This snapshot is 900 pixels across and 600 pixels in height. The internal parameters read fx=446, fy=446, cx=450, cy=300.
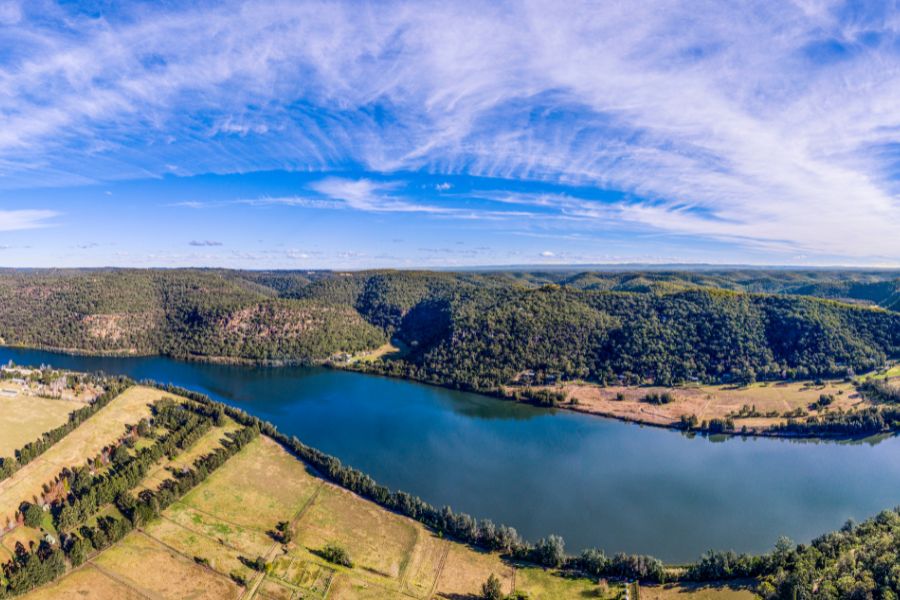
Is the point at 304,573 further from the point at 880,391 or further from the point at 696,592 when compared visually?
the point at 880,391

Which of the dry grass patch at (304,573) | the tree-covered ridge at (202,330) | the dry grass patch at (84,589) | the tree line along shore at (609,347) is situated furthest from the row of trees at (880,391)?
the dry grass patch at (84,589)

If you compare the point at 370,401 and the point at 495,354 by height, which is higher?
the point at 495,354

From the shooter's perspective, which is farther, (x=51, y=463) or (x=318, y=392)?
(x=318, y=392)

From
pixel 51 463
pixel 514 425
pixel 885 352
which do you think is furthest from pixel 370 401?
pixel 885 352

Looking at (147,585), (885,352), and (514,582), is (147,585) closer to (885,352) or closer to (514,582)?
(514,582)

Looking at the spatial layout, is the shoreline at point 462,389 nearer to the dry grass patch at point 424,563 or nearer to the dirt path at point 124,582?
the dry grass patch at point 424,563

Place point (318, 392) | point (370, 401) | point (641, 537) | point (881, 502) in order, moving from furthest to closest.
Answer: point (318, 392) < point (370, 401) < point (881, 502) < point (641, 537)

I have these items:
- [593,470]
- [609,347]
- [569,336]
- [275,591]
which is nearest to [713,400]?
[609,347]

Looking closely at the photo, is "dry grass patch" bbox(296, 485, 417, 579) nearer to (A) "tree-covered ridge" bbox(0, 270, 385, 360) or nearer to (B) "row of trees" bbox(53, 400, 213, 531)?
(B) "row of trees" bbox(53, 400, 213, 531)
